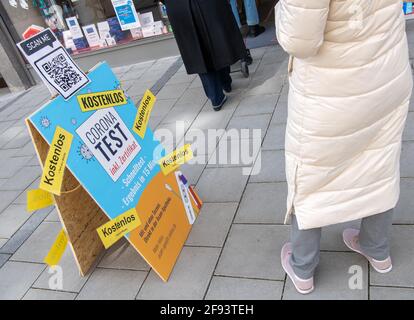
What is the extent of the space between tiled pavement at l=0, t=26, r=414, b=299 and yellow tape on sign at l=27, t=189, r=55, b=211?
0.67 m

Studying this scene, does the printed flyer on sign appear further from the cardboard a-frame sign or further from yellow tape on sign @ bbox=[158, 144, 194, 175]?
yellow tape on sign @ bbox=[158, 144, 194, 175]

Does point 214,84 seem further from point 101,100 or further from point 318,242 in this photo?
point 318,242

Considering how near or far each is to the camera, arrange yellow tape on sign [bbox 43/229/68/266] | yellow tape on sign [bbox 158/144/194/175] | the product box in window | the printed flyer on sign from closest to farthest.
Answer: yellow tape on sign [bbox 43/229/68/266] → yellow tape on sign [bbox 158/144/194/175] → the printed flyer on sign → the product box in window

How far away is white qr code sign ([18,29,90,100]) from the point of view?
1.94m

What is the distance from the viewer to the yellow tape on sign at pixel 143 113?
2535 millimetres

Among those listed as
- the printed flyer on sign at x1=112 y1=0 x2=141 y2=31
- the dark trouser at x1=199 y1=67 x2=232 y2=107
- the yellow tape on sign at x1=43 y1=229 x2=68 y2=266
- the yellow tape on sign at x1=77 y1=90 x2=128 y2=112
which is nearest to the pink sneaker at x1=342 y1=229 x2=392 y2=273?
the yellow tape on sign at x1=77 y1=90 x2=128 y2=112

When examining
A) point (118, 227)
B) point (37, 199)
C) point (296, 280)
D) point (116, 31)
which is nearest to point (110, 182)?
point (118, 227)

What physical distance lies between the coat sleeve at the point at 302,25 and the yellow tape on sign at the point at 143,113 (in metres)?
1.28

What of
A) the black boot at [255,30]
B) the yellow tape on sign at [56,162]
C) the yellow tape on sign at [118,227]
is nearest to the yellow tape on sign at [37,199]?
the yellow tape on sign at [56,162]

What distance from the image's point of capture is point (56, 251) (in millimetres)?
2377

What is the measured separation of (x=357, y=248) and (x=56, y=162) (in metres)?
1.72
